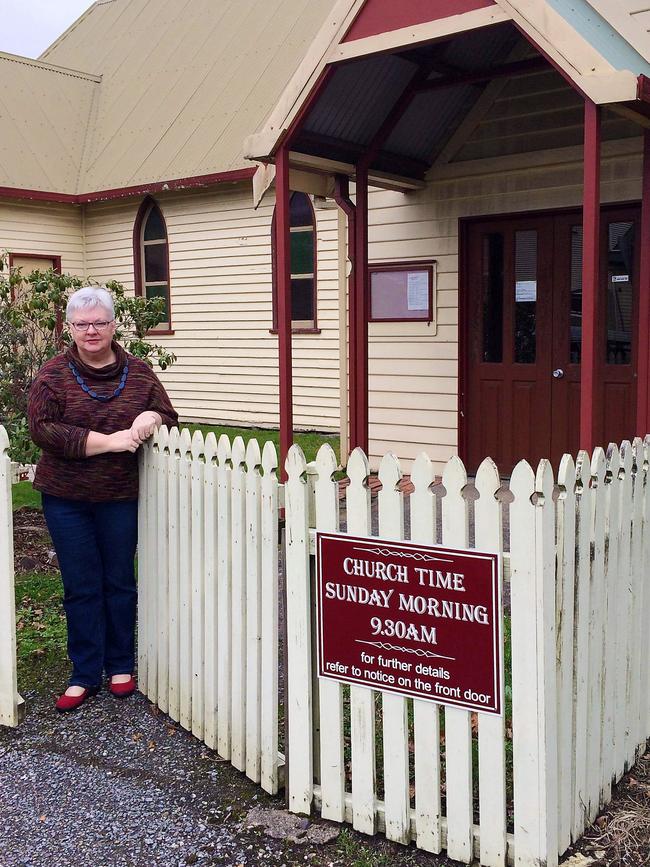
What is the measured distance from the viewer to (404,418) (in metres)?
8.78

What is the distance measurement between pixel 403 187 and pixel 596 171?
337 centimetres

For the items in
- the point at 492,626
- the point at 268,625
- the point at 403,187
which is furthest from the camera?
the point at 403,187

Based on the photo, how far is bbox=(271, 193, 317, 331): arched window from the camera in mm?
13438

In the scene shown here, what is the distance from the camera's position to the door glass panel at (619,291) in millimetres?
7449

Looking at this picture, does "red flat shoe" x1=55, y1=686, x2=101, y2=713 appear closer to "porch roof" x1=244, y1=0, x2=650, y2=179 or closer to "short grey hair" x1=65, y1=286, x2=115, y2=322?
"short grey hair" x1=65, y1=286, x2=115, y2=322

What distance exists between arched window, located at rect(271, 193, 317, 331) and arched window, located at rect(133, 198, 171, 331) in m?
2.72

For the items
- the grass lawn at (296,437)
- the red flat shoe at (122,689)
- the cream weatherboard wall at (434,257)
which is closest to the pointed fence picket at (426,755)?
the red flat shoe at (122,689)

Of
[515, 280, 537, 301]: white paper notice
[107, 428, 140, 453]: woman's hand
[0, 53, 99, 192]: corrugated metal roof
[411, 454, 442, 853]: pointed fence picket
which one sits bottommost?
[411, 454, 442, 853]: pointed fence picket

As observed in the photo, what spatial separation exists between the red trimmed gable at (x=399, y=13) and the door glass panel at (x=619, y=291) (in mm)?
2711

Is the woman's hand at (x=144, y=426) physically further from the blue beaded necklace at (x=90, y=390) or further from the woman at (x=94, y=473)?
the blue beaded necklace at (x=90, y=390)

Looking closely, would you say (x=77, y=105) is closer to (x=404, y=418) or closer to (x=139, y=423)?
(x=404, y=418)

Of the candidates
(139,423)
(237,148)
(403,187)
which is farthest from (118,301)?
(237,148)

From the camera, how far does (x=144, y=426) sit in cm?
416

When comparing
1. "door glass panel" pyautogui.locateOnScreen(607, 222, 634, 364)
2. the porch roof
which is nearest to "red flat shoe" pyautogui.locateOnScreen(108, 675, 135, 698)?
the porch roof
